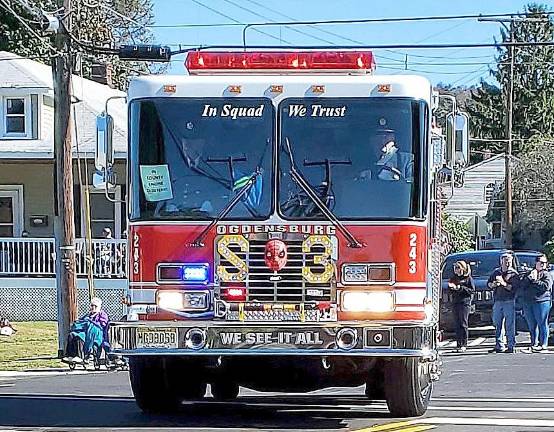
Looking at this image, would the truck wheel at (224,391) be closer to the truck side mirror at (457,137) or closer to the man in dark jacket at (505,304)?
the truck side mirror at (457,137)

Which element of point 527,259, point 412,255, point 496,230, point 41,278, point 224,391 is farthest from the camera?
point 496,230

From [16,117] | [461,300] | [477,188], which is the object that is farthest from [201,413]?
[477,188]

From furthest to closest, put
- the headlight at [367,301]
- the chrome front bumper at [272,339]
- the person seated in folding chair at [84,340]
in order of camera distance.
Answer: the person seated in folding chair at [84,340], the headlight at [367,301], the chrome front bumper at [272,339]

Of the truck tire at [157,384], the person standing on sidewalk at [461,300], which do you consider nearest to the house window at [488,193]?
the person standing on sidewalk at [461,300]

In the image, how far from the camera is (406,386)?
1066 cm

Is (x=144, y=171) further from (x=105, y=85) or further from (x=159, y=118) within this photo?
(x=105, y=85)

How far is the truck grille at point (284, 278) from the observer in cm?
1012

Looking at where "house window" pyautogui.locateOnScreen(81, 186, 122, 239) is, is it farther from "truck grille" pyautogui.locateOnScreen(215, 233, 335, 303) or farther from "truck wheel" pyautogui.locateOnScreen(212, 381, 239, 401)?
"truck grille" pyautogui.locateOnScreen(215, 233, 335, 303)

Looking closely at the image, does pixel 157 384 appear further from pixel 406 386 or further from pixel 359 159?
pixel 359 159

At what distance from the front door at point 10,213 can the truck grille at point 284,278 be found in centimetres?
2234

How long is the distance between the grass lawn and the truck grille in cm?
1016

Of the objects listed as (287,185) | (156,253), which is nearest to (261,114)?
(287,185)

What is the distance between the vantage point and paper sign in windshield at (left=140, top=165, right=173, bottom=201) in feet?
34.0

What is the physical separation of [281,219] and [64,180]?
1093 centimetres
